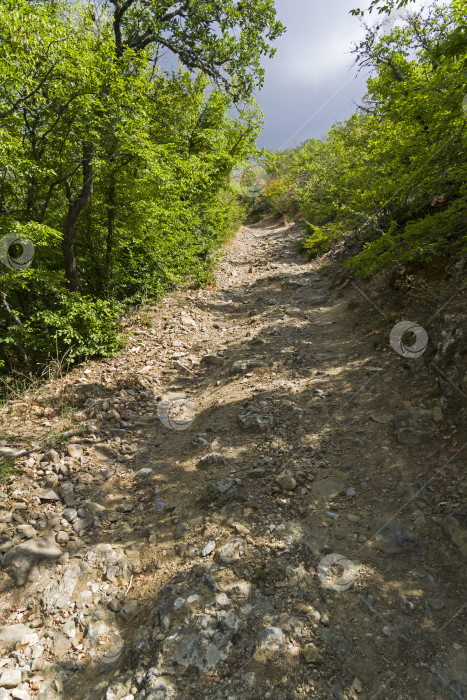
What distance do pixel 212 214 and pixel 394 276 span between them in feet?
27.2

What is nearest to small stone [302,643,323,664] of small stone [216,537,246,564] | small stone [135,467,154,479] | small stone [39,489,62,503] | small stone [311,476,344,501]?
small stone [216,537,246,564]

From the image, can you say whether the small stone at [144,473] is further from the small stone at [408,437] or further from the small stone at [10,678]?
the small stone at [408,437]

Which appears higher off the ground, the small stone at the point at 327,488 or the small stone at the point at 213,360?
the small stone at the point at 327,488

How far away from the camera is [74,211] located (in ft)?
24.6

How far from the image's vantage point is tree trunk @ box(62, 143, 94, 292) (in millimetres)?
6875

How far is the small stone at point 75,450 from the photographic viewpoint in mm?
4789

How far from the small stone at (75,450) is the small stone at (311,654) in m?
3.74

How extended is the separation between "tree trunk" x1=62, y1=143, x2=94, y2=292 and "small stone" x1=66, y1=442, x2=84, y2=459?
427 cm

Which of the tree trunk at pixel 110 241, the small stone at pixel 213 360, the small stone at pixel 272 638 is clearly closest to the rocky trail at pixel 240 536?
the small stone at pixel 272 638

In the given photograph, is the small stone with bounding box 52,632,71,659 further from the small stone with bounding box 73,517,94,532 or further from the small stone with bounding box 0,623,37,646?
the small stone with bounding box 73,517,94,532

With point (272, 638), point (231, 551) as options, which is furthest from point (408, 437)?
point (272, 638)

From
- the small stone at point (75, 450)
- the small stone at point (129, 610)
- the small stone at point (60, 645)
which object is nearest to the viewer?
the small stone at point (60, 645)

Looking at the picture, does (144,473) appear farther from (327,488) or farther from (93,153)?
(93,153)

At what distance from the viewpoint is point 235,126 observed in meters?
13.7
